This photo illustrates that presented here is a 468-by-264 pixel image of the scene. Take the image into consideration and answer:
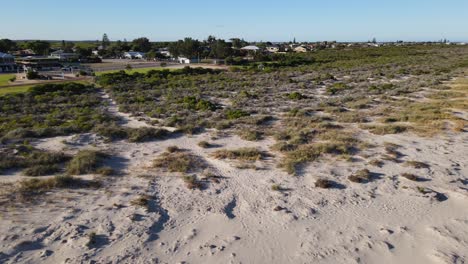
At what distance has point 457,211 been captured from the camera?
10.5 metres

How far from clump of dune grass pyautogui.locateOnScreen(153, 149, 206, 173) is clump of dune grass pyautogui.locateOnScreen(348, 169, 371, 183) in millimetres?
5777

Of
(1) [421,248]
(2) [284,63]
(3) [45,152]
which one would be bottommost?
(1) [421,248]

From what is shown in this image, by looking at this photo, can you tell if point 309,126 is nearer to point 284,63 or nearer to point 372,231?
point 372,231

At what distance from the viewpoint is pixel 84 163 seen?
13.4 metres

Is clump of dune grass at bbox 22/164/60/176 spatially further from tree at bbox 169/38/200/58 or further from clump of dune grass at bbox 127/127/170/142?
tree at bbox 169/38/200/58

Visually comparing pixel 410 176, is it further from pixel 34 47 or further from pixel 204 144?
pixel 34 47

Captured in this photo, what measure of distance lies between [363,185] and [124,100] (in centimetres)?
2300

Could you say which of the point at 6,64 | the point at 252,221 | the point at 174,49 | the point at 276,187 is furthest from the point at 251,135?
the point at 174,49

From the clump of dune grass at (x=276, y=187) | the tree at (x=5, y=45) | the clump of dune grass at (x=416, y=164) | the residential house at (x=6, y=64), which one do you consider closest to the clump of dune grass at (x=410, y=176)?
the clump of dune grass at (x=416, y=164)

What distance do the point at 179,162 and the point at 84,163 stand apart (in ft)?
12.0

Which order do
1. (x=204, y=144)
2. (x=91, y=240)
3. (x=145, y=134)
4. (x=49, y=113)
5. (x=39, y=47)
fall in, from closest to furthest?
(x=91, y=240), (x=204, y=144), (x=145, y=134), (x=49, y=113), (x=39, y=47)

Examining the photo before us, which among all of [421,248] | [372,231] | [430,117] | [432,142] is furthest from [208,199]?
[430,117]

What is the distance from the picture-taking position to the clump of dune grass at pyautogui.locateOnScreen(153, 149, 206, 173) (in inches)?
538

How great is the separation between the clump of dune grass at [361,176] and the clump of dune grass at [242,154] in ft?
12.8
